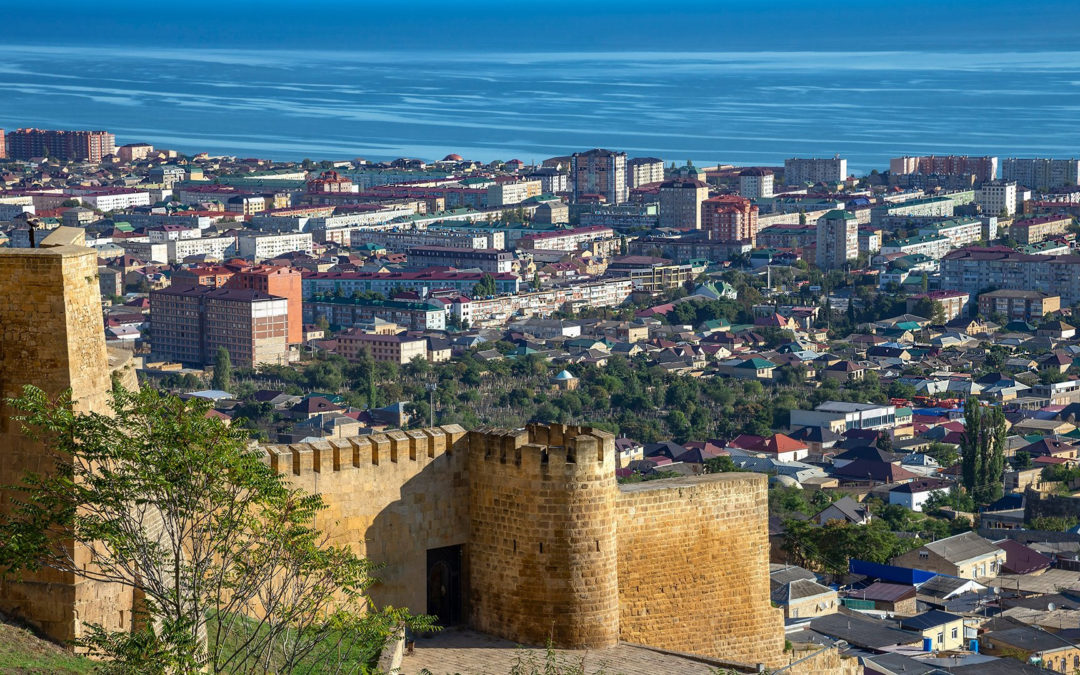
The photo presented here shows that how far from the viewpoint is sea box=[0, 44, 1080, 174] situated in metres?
108

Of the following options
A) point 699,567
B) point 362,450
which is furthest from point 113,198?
point 362,450

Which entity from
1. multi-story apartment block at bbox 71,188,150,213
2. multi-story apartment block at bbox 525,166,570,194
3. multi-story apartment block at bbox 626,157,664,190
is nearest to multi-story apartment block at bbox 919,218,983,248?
multi-story apartment block at bbox 626,157,664,190

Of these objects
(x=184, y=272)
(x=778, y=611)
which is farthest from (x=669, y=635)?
(x=184, y=272)

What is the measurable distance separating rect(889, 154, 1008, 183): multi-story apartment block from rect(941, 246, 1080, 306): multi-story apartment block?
27290mm

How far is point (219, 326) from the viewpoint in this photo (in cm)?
4838

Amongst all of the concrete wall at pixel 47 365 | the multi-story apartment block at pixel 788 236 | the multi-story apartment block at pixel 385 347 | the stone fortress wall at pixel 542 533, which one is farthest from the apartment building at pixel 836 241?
the concrete wall at pixel 47 365

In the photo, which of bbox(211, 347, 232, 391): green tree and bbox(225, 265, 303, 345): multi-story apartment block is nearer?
bbox(211, 347, 232, 391): green tree

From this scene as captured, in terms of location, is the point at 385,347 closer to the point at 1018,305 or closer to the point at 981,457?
the point at 1018,305

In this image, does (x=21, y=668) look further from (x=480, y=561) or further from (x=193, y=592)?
(x=480, y=561)

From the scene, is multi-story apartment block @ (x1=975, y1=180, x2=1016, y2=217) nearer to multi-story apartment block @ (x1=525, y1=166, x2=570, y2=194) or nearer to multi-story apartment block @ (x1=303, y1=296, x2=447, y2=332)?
multi-story apartment block @ (x1=525, y1=166, x2=570, y2=194)

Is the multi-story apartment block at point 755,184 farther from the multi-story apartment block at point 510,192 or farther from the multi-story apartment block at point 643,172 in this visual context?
the multi-story apartment block at point 510,192

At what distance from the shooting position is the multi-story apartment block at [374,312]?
5078 cm

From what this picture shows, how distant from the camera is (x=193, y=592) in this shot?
5.36m

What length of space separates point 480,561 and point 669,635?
0.75 meters
